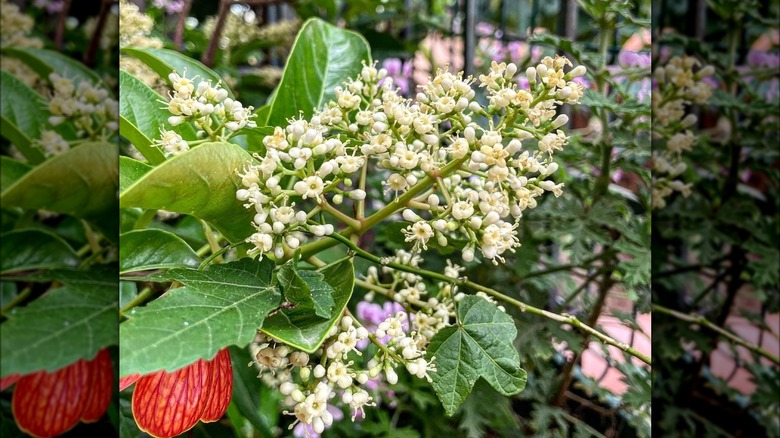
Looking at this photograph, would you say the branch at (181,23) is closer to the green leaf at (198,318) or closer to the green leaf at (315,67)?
the green leaf at (315,67)

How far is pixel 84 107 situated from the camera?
1.62 ft

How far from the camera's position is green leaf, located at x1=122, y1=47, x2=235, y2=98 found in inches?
18.2

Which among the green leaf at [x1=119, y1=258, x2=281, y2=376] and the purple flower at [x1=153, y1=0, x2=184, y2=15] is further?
the purple flower at [x1=153, y1=0, x2=184, y2=15]

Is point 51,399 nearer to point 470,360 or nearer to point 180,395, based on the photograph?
point 180,395

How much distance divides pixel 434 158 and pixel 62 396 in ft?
1.22

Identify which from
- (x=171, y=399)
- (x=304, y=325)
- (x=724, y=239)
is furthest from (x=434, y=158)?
(x=724, y=239)

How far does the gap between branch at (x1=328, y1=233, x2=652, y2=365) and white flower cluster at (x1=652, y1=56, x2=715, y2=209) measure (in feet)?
0.61

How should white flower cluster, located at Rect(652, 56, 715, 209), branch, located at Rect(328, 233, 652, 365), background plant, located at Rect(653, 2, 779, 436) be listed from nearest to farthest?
branch, located at Rect(328, 233, 652, 365)
white flower cluster, located at Rect(652, 56, 715, 209)
background plant, located at Rect(653, 2, 779, 436)

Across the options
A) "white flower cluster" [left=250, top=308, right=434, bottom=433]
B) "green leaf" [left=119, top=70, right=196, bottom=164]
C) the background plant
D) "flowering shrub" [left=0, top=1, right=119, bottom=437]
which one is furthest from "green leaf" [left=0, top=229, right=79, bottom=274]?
the background plant

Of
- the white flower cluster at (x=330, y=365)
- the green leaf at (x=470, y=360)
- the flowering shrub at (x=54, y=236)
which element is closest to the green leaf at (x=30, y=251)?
the flowering shrub at (x=54, y=236)

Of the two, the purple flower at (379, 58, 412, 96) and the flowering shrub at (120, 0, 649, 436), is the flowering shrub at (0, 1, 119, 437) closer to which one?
the flowering shrub at (120, 0, 649, 436)

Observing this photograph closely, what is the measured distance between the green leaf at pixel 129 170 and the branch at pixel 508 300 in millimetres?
136

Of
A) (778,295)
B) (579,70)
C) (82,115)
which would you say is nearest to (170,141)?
(82,115)

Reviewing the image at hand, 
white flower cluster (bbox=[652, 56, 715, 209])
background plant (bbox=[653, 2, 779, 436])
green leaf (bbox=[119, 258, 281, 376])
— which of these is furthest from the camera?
background plant (bbox=[653, 2, 779, 436])
